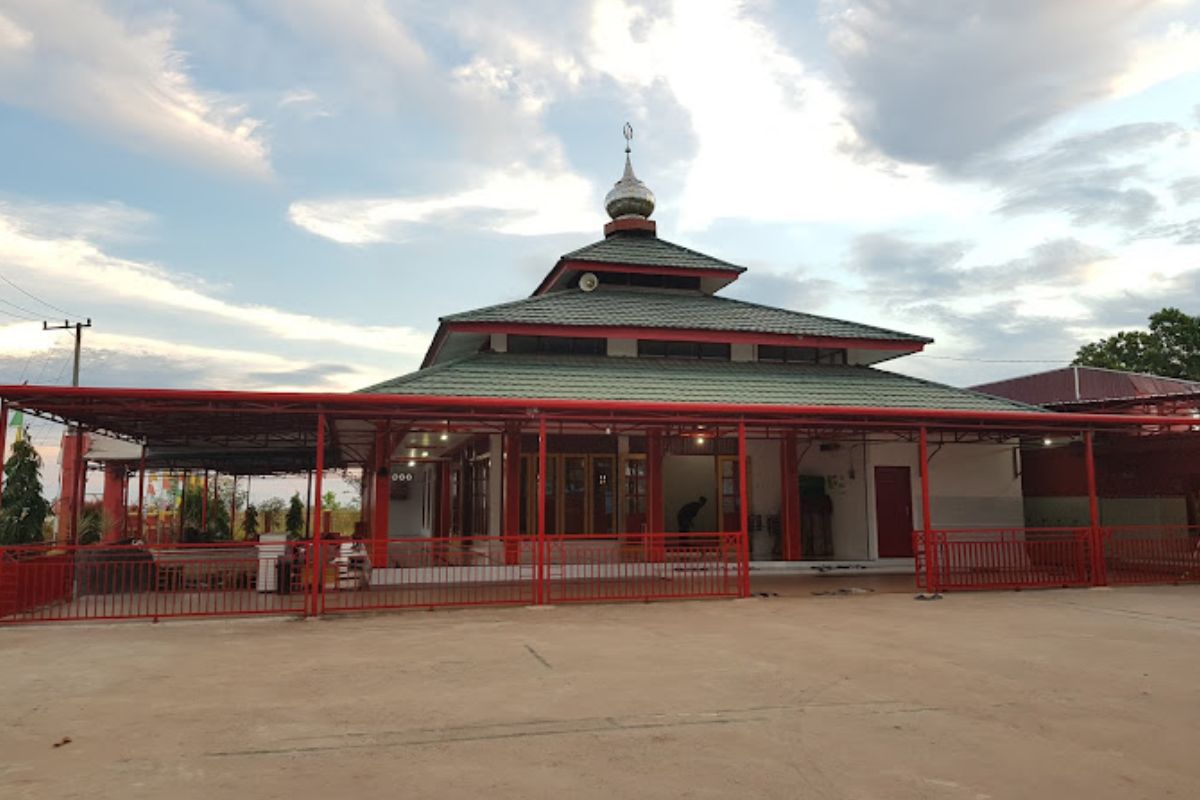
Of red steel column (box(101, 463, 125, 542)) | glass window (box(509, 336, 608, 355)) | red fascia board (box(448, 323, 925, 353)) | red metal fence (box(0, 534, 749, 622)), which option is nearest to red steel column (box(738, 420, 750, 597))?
red metal fence (box(0, 534, 749, 622))

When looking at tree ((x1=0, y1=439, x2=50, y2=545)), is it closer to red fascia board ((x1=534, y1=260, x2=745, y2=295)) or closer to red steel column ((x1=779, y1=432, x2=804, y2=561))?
red fascia board ((x1=534, y1=260, x2=745, y2=295))

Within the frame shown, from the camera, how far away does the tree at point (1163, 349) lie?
4100 centimetres

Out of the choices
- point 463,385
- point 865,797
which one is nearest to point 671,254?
point 463,385

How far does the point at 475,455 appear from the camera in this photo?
18719mm

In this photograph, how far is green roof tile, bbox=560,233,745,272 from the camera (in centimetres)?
2159

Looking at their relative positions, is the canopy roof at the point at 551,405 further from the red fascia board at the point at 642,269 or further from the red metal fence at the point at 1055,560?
the red fascia board at the point at 642,269

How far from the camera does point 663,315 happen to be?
19.7 meters

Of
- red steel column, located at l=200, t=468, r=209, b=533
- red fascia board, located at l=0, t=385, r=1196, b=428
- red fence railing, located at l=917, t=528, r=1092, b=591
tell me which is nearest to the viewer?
red fascia board, located at l=0, t=385, r=1196, b=428

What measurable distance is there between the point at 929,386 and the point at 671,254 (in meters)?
7.90

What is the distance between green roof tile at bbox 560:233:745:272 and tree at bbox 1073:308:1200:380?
29250mm

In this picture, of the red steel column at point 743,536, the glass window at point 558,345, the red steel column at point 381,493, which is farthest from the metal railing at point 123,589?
the red steel column at point 743,536

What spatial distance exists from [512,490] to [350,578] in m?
3.53

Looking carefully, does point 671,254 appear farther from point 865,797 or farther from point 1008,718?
point 865,797

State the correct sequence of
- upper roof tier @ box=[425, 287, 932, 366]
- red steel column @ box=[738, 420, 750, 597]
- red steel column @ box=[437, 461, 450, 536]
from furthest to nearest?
red steel column @ box=[437, 461, 450, 536]
upper roof tier @ box=[425, 287, 932, 366]
red steel column @ box=[738, 420, 750, 597]
